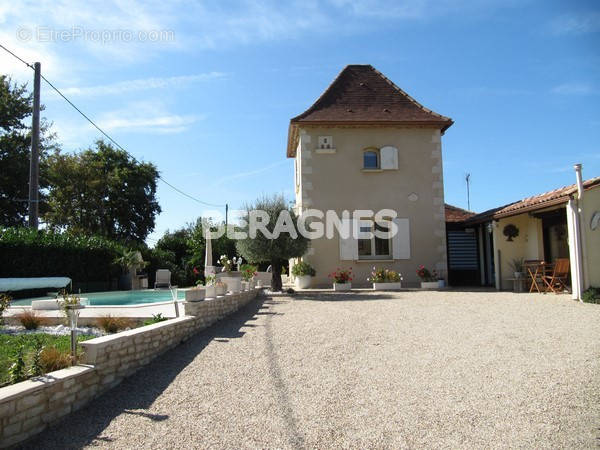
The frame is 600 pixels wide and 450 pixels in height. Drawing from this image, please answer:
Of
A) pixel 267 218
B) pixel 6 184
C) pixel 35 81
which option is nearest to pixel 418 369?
pixel 267 218

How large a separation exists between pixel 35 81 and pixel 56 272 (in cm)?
569

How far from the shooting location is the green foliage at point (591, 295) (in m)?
9.81

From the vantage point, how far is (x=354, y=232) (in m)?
15.6

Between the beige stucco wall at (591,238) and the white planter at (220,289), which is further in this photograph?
the beige stucco wall at (591,238)


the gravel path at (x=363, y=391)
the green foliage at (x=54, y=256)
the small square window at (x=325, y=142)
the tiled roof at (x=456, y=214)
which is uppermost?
the small square window at (x=325, y=142)

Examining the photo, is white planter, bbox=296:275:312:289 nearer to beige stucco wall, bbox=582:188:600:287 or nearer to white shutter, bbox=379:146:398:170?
white shutter, bbox=379:146:398:170

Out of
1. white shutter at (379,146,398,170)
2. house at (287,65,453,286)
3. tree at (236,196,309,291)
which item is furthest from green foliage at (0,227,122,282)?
white shutter at (379,146,398,170)

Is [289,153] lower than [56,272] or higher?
higher

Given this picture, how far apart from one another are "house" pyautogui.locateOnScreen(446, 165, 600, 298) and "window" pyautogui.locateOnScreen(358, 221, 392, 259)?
2.56 m

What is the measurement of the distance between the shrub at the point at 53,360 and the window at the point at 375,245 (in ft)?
40.7

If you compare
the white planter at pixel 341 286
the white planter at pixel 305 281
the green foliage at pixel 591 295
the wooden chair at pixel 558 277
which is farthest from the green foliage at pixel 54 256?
the green foliage at pixel 591 295

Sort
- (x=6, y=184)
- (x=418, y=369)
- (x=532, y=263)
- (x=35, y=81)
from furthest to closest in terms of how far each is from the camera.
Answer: (x=6, y=184) → (x=35, y=81) → (x=532, y=263) → (x=418, y=369)

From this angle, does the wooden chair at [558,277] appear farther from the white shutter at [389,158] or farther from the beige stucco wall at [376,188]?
the white shutter at [389,158]

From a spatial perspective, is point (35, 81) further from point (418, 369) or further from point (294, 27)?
point (418, 369)
